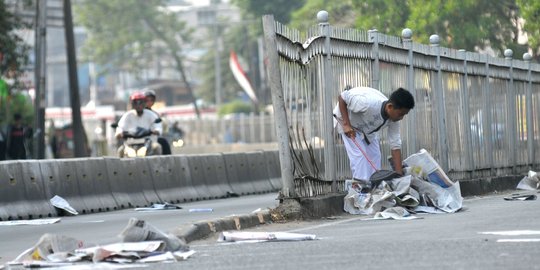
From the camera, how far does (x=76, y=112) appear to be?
135 ft

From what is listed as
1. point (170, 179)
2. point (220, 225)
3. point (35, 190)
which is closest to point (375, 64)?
point (35, 190)

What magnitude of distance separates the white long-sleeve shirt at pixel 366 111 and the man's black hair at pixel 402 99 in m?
0.30

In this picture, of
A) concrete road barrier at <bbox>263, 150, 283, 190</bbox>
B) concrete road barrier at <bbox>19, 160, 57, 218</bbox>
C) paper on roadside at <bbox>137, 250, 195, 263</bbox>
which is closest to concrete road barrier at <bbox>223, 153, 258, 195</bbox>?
concrete road barrier at <bbox>263, 150, 283, 190</bbox>

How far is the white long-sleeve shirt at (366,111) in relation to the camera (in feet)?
51.1

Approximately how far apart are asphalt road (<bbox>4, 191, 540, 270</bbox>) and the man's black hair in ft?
4.90

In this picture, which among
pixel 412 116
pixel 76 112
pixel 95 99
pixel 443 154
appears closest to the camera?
pixel 412 116

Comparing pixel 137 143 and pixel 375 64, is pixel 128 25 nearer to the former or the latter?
pixel 137 143

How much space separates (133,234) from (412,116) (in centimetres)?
801

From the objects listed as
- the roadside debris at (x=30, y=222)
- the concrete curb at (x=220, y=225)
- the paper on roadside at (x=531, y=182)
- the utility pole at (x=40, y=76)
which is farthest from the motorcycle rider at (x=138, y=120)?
the utility pole at (x=40, y=76)

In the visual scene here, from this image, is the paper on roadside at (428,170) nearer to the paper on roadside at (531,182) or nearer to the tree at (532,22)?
the paper on roadside at (531,182)

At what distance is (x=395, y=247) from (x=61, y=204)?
330 inches

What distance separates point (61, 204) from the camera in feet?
60.1

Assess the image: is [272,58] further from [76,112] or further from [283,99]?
[76,112]

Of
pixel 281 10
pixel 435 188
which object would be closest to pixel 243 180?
pixel 435 188
